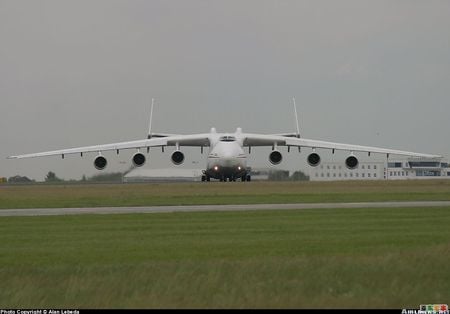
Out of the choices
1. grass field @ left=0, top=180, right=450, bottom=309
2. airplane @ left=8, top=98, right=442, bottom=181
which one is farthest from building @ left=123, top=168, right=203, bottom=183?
grass field @ left=0, top=180, right=450, bottom=309

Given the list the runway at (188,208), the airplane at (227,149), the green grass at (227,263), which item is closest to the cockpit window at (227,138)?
the airplane at (227,149)

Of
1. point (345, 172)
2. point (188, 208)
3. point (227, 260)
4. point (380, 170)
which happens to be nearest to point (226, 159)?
point (188, 208)

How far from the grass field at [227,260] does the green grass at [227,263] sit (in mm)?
17

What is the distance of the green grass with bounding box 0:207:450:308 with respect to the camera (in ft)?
37.0

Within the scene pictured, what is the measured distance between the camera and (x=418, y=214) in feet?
78.8

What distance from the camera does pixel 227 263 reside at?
13.8m

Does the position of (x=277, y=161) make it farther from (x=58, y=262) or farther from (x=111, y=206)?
(x=58, y=262)

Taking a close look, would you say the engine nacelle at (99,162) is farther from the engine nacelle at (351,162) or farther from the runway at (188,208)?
the runway at (188,208)

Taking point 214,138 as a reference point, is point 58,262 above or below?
below

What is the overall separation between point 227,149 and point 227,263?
37707 mm

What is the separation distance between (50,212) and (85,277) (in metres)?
14.9

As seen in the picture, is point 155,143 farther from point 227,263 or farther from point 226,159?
point 227,263

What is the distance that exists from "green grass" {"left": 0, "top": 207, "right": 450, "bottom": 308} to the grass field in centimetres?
2

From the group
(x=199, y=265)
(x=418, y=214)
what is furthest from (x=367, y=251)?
(x=418, y=214)
